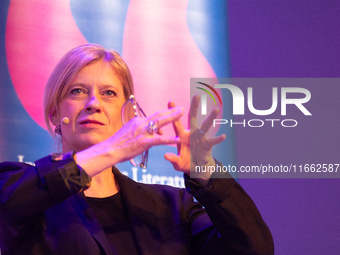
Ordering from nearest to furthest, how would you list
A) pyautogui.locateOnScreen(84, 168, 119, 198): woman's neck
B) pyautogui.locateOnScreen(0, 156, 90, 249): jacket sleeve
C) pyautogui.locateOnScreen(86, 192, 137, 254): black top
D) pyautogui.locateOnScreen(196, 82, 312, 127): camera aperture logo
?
pyautogui.locateOnScreen(0, 156, 90, 249): jacket sleeve, pyautogui.locateOnScreen(86, 192, 137, 254): black top, pyautogui.locateOnScreen(84, 168, 119, 198): woman's neck, pyautogui.locateOnScreen(196, 82, 312, 127): camera aperture logo

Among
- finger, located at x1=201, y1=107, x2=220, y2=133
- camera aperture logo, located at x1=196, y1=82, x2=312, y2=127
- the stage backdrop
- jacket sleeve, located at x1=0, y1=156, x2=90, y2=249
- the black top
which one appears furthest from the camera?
camera aperture logo, located at x1=196, y1=82, x2=312, y2=127

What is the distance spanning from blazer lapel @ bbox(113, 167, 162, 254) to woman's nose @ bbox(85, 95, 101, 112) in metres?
0.30

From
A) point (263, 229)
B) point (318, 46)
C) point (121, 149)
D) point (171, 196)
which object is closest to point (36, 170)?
point (121, 149)

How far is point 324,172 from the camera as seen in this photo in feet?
7.40

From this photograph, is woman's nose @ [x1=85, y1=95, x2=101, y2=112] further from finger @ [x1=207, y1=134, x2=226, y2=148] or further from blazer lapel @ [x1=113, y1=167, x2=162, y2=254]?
finger @ [x1=207, y1=134, x2=226, y2=148]

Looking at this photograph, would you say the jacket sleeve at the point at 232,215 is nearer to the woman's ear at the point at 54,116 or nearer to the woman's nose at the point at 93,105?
the woman's nose at the point at 93,105

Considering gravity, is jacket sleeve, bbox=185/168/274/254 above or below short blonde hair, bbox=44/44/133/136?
below

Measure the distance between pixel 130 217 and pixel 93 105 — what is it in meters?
0.45

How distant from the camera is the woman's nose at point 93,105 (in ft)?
4.40

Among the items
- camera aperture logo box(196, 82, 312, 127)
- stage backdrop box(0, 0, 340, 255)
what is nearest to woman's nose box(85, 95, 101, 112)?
stage backdrop box(0, 0, 340, 255)

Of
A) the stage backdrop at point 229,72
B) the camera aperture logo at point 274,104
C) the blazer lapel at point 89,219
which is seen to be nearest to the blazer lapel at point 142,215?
the blazer lapel at point 89,219

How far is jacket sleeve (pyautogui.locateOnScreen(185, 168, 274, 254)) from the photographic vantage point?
1.17 meters

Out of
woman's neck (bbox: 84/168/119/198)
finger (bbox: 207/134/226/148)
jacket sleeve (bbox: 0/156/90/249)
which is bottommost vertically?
woman's neck (bbox: 84/168/119/198)

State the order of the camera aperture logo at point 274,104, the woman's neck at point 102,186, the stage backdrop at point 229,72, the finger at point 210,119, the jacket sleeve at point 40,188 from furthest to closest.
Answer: the camera aperture logo at point 274,104 → the stage backdrop at point 229,72 → the woman's neck at point 102,186 → the finger at point 210,119 → the jacket sleeve at point 40,188
